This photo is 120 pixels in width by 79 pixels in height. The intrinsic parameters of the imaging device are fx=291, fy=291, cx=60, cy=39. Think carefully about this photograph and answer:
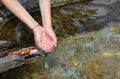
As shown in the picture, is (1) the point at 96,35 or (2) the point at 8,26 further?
(2) the point at 8,26

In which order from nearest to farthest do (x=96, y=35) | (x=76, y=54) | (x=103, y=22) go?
(x=76, y=54) < (x=96, y=35) < (x=103, y=22)

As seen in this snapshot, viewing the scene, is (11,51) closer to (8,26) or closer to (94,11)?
(8,26)

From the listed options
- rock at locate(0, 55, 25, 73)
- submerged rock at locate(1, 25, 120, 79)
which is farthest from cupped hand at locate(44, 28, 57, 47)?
rock at locate(0, 55, 25, 73)

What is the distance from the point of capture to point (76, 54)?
3.88 metres

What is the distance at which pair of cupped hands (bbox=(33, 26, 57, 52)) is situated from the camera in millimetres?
3535

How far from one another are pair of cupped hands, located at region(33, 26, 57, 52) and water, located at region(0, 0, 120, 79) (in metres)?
0.31

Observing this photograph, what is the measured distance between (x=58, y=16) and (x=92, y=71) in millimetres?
1500

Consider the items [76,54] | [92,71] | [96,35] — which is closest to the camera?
[92,71]

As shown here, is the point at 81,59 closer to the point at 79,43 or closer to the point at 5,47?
the point at 79,43

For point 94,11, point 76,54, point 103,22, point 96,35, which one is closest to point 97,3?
point 94,11

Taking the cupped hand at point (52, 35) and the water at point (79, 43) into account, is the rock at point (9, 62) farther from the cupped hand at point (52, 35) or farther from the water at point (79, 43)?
the cupped hand at point (52, 35)

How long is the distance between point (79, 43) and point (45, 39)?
0.69 metres

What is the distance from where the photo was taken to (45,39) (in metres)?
3.56

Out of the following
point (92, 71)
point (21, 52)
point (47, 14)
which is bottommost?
point (92, 71)
